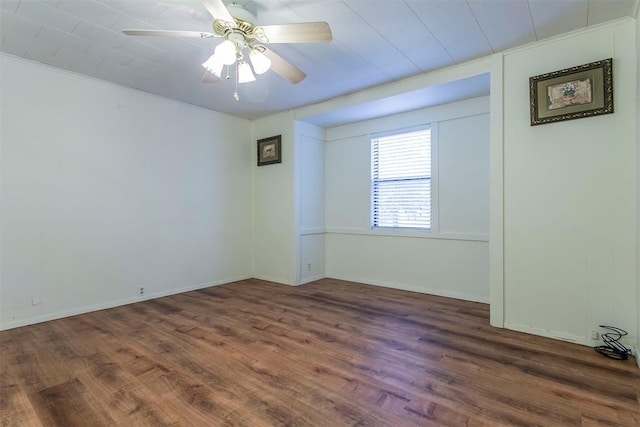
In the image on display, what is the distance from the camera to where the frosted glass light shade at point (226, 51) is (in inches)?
84.1

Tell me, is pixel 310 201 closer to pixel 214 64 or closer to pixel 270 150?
pixel 270 150

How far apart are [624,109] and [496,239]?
1.38 metres

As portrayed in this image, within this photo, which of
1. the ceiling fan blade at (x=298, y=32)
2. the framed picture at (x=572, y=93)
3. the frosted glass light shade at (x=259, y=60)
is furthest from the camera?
the framed picture at (x=572, y=93)

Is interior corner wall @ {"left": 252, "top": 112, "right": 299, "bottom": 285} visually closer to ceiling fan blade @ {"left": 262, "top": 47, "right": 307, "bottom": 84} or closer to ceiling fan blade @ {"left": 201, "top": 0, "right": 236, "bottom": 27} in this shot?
ceiling fan blade @ {"left": 262, "top": 47, "right": 307, "bottom": 84}

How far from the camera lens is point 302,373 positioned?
2191 millimetres

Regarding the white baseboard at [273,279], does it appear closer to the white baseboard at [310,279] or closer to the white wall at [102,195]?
the white baseboard at [310,279]

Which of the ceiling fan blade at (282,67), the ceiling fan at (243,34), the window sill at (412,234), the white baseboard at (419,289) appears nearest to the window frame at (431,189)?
the window sill at (412,234)

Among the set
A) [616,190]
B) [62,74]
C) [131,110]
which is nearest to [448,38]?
[616,190]

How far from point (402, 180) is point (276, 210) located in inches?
78.6

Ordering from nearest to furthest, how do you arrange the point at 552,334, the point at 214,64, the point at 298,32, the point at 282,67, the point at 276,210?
the point at 298,32
the point at 214,64
the point at 282,67
the point at 552,334
the point at 276,210

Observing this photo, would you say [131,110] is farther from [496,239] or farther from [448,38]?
[496,239]

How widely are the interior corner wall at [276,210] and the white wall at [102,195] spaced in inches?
17.9

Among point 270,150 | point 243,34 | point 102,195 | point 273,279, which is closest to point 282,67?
point 243,34

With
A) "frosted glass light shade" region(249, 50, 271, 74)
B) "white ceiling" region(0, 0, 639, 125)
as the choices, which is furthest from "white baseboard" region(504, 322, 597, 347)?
"frosted glass light shade" region(249, 50, 271, 74)
